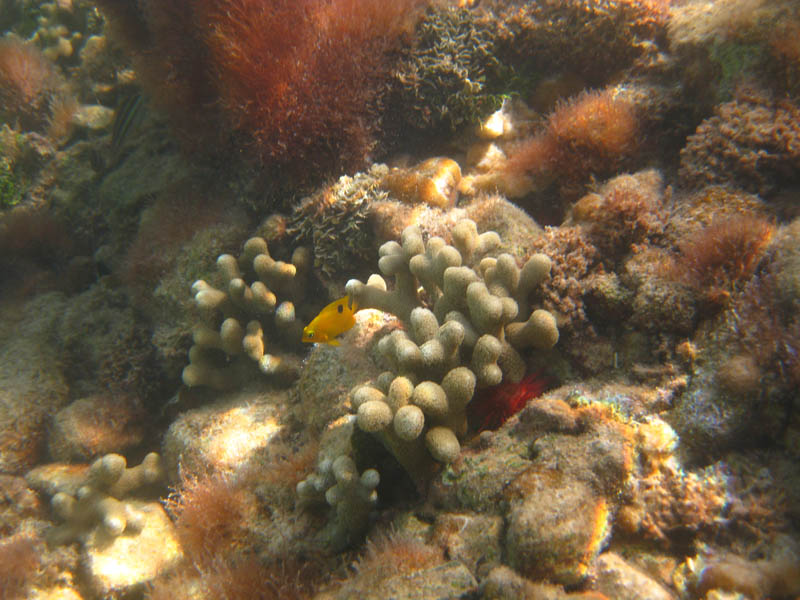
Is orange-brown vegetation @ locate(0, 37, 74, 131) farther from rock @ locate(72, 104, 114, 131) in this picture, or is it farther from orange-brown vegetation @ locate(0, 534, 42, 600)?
orange-brown vegetation @ locate(0, 534, 42, 600)

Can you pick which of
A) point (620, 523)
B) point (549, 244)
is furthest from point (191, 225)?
point (620, 523)

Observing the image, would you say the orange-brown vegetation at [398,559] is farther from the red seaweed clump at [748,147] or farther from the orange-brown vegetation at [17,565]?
the orange-brown vegetation at [17,565]

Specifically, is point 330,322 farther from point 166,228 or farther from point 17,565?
point 17,565

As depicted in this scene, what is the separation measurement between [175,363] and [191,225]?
1.57 m

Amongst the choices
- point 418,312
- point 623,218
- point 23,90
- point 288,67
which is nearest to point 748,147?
point 623,218

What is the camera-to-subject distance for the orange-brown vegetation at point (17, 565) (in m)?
3.68

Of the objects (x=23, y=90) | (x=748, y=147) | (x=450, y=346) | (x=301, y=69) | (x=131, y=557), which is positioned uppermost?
(x=23, y=90)

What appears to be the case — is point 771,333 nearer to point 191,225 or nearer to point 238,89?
point 238,89

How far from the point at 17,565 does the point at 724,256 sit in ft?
20.5

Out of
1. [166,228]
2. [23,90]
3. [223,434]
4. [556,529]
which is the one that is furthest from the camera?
[23,90]

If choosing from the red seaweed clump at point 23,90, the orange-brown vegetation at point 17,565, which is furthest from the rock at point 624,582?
the red seaweed clump at point 23,90

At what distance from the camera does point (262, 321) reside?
4.30m

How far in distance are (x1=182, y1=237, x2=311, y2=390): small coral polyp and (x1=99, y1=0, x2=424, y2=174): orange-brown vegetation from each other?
1.03 m

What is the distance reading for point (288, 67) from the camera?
3877mm
